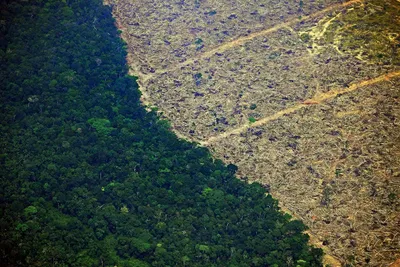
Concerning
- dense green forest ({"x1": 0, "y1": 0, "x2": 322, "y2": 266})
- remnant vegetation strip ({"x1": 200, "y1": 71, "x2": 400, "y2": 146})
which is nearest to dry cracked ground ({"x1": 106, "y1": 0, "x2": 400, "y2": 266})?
remnant vegetation strip ({"x1": 200, "y1": 71, "x2": 400, "y2": 146})

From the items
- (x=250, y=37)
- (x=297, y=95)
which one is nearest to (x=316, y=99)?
(x=297, y=95)

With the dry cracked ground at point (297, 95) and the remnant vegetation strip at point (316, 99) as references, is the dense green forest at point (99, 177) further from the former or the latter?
the remnant vegetation strip at point (316, 99)

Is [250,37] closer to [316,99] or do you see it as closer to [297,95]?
[297,95]

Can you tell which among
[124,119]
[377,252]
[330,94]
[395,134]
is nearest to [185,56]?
[124,119]

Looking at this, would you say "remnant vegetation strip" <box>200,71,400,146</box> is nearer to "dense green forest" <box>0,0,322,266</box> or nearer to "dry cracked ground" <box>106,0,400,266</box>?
"dry cracked ground" <box>106,0,400,266</box>

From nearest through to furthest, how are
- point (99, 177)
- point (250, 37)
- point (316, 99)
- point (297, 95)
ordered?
point (99, 177) → point (316, 99) → point (297, 95) → point (250, 37)

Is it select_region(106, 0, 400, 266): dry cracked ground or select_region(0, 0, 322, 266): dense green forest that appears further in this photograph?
select_region(106, 0, 400, 266): dry cracked ground
